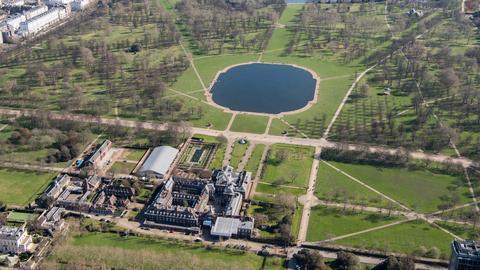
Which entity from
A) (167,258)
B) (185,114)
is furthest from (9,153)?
(167,258)

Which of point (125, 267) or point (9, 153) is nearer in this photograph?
point (125, 267)

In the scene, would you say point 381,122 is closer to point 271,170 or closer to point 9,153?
point 271,170

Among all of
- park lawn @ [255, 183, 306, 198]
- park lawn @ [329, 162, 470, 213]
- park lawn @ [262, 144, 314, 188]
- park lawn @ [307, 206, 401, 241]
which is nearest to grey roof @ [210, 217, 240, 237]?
park lawn @ [255, 183, 306, 198]

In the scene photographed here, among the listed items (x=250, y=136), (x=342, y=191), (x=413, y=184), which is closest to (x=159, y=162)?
(x=250, y=136)

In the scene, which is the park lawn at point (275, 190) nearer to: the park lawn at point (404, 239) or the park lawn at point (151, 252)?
the park lawn at point (404, 239)

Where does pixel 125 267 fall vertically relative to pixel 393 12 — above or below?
below

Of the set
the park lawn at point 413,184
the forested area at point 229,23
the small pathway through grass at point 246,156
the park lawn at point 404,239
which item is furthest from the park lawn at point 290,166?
the forested area at point 229,23
